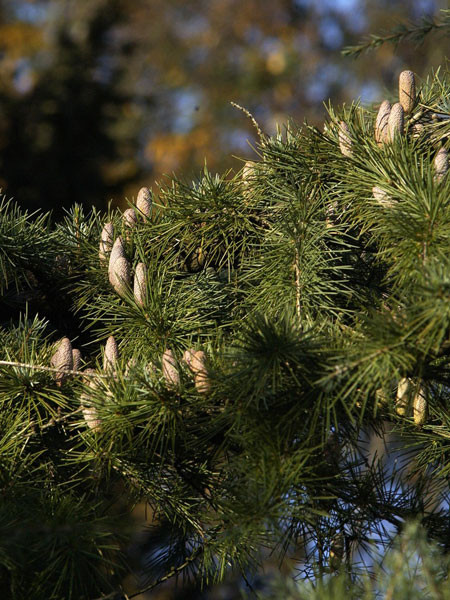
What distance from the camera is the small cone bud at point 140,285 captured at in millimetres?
770

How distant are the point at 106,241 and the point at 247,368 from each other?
1.07ft

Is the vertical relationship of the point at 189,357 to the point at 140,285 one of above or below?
below

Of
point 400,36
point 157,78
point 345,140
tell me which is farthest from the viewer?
point 157,78

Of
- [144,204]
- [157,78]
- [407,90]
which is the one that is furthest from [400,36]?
[157,78]

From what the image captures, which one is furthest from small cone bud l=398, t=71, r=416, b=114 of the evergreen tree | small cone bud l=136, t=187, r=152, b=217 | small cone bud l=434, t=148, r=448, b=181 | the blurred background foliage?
the blurred background foliage

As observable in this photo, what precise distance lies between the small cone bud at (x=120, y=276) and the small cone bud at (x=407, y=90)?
350mm

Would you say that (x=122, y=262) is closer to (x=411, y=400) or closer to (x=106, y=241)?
(x=106, y=241)

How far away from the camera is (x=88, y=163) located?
410 cm

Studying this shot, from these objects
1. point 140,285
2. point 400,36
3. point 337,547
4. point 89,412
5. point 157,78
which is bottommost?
point 337,547

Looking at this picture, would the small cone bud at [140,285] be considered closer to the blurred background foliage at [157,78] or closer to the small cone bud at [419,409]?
the small cone bud at [419,409]

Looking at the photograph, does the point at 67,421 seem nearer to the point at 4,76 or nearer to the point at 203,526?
the point at 203,526

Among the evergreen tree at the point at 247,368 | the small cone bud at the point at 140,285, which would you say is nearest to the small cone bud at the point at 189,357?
the evergreen tree at the point at 247,368

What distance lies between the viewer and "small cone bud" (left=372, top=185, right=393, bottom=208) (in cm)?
72

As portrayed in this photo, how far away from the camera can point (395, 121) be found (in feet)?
2.59
